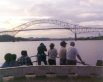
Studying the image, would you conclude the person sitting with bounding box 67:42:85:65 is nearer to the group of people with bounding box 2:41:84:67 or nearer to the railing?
the group of people with bounding box 2:41:84:67

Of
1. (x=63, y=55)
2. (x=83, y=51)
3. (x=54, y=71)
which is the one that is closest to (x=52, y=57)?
(x=63, y=55)

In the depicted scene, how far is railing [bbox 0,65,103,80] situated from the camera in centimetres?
1577

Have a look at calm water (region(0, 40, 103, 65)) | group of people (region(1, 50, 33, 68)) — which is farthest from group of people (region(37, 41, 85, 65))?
calm water (region(0, 40, 103, 65))

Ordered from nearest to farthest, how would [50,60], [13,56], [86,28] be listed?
1. [13,56]
2. [50,60]
3. [86,28]

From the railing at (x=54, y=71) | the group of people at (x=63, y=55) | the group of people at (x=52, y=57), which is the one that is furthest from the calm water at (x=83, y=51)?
the railing at (x=54, y=71)

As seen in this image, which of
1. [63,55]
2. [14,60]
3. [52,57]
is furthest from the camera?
[52,57]

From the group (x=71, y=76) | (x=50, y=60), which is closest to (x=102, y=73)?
(x=71, y=76)

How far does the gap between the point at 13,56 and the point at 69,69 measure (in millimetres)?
2163

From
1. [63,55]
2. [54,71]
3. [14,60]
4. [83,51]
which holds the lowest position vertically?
[83,51]

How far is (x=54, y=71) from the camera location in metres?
16.3

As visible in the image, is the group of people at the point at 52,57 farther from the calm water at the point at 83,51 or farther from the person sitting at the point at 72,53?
the calm water at the point at 83,51

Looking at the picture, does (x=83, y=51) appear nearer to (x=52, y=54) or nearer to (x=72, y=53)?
(x=52, y=54)

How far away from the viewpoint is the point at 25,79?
1566cm

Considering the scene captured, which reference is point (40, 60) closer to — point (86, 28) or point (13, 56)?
point (13, 56)
